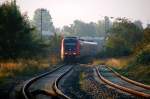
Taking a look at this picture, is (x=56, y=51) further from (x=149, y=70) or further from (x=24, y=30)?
(x=149, y=70)

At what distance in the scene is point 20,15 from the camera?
3912 cm

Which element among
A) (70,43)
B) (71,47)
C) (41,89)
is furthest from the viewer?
(71,47)

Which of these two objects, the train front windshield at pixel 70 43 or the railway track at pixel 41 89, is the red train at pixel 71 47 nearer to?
the train front windshield at pixel 70 43

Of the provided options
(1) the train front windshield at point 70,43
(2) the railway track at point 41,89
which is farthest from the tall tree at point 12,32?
(1) the train front windshield at point 70,43

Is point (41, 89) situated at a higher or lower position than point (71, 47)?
higher

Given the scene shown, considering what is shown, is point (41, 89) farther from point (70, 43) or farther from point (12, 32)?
point (70, 43)

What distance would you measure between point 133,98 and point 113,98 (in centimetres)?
77

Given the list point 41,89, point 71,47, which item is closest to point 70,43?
point 71,47

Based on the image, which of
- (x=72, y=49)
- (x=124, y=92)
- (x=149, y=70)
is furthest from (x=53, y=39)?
(x=124, y=92)

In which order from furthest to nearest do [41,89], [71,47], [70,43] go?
[71,47]
[70,43]
[41,89]

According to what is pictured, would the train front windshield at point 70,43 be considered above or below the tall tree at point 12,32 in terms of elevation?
below

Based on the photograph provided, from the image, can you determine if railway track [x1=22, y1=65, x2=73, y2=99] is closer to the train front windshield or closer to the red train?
the train front windshield

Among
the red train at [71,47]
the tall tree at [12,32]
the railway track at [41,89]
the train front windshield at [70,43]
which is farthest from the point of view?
the red train at [71,47]

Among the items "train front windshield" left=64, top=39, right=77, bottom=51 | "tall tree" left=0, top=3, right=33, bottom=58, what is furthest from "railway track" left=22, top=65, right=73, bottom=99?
"train front windshield" left=64, top=39, right=77, bottom=51
